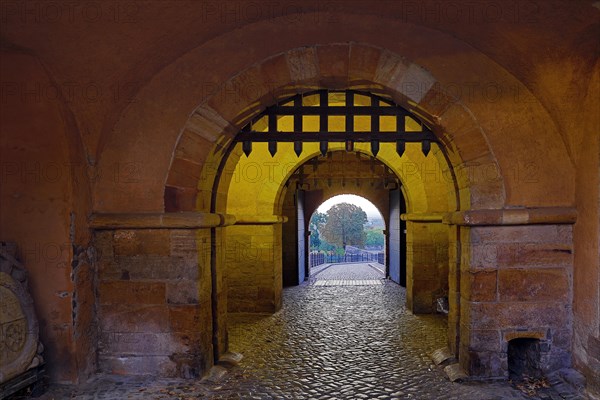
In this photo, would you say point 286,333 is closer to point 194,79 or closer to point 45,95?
point 194,79

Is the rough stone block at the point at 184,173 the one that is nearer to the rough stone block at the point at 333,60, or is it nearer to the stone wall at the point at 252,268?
the rough stone block at the point at 333,60

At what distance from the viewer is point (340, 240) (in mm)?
28594

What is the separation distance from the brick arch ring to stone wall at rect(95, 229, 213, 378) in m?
0.40

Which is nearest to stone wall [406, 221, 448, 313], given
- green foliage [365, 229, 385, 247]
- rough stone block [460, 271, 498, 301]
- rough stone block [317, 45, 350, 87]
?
rough stone block [460, 271, 498, 301]

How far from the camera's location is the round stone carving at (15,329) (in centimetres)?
288

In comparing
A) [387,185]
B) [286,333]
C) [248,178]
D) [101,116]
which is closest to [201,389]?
[286,333]

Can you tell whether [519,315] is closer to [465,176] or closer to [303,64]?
[465,176]

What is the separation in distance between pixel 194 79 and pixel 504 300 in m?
3.30

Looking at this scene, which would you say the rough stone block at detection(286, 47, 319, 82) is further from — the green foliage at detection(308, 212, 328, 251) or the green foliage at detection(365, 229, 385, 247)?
the green foliage at detection(365, 229, 385, 247)

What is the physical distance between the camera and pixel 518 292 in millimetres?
3422

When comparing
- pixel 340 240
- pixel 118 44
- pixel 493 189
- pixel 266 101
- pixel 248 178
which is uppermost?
pixel 118 44

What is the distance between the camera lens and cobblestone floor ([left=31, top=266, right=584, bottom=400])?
3307 mm

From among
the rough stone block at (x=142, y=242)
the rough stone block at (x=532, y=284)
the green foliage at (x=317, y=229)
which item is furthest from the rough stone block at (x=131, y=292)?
the green foliage at (x=317, y=229)

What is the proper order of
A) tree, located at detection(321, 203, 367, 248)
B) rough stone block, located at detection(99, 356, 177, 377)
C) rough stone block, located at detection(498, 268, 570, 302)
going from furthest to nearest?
tree, located at detection(321, 203, 367, 248), rough stone block, located at detection(99, 356, 177, 377), rough stone block, located at detection(498, 268, 570, 302)
